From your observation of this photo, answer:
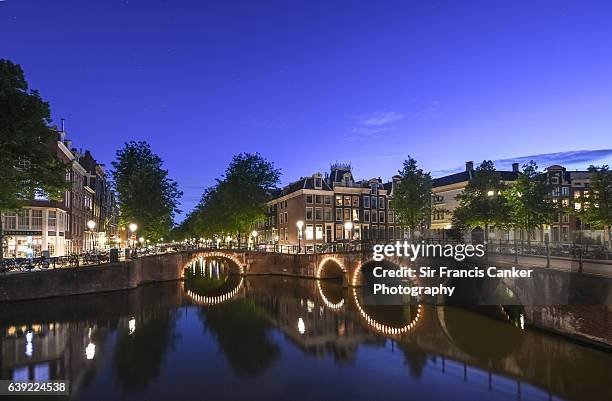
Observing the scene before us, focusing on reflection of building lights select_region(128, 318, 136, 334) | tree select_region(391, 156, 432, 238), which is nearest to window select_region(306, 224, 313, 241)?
tree select_region(391, 156, 432, 238)

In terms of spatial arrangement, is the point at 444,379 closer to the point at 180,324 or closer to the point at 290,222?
the point at 180,324

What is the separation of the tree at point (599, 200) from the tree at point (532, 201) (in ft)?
10.5

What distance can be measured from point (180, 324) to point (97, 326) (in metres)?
5.41

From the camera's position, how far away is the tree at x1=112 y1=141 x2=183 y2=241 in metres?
54.5

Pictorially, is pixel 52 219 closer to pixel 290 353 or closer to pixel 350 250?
pixel 350 250

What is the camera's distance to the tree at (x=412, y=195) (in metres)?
55.6

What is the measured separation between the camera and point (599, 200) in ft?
148

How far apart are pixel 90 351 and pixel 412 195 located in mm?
40422

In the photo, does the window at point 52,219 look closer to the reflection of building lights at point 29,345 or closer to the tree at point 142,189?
the tree at point 142,189

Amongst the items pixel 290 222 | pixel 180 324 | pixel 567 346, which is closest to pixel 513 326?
pixel 567 346

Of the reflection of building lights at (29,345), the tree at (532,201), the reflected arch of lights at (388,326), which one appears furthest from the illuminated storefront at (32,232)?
the tree at (532,201)

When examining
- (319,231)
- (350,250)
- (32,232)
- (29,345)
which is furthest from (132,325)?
(319,231)

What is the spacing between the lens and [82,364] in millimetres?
22750

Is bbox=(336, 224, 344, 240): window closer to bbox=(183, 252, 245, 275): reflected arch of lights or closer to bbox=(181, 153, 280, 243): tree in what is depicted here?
bbox=(181, 153, 280, 243): tree
